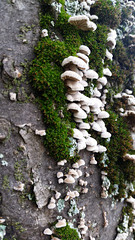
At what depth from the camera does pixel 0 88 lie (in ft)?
9.48

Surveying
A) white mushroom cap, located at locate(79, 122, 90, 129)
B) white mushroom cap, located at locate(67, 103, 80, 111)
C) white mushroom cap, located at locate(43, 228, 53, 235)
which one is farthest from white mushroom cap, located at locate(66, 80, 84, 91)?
white mushroom cap, located at locate(43, 228, 53, 235)

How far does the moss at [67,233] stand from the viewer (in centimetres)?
296

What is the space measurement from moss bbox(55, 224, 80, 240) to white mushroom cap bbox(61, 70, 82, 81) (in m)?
2.69

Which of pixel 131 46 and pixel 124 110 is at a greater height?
pixel 131 46

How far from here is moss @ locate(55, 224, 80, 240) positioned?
2.96 meters

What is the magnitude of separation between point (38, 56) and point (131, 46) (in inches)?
159

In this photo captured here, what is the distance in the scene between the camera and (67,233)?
3.04 m

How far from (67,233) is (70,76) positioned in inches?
110

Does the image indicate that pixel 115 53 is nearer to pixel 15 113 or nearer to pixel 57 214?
pixel 15 113

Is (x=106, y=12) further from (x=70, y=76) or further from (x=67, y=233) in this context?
(x=67, y=233)

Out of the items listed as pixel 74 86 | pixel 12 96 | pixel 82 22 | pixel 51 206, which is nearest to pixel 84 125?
pixel 74 86

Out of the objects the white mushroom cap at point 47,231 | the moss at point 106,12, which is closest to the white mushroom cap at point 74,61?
the moss at point 106,12

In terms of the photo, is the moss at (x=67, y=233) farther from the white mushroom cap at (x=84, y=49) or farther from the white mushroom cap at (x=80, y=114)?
the white mushroom cap at (x=84, y=49)

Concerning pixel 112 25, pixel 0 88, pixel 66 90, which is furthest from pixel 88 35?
pixel 0 88
